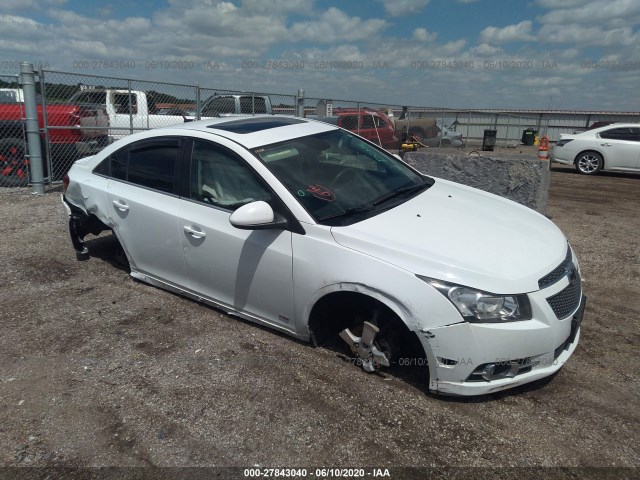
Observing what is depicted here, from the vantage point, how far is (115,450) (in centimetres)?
259

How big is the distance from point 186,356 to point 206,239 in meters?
0.86

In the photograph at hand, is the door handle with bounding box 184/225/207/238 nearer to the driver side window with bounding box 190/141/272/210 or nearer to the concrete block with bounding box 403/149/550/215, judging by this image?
the driver side window with bounding box 190/141/272/210

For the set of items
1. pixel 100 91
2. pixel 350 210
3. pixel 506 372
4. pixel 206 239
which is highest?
pixel 100 91

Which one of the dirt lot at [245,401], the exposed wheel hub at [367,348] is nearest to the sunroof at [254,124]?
the dirt lot at [245,401]

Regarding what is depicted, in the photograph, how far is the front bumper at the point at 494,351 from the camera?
2.70 m

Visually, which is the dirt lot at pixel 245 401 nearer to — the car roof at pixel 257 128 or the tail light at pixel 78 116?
the car roof at pixel 257 128

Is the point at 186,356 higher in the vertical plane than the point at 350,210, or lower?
lower

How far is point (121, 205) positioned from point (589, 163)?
1336 cm

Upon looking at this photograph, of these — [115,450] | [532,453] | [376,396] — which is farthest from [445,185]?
[115,450]

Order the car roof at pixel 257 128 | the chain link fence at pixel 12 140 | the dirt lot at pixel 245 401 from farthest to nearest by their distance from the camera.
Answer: the chain link fence at pixel 12 140, the car roof at pixel 257 128, the dirt lot at pixel 245 401

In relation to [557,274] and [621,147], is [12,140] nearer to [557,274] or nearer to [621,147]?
[557,274]

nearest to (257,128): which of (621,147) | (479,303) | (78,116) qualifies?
(479,303)

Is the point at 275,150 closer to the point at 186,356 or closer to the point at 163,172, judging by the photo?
the point at 163,172

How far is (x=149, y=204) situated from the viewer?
402cm
